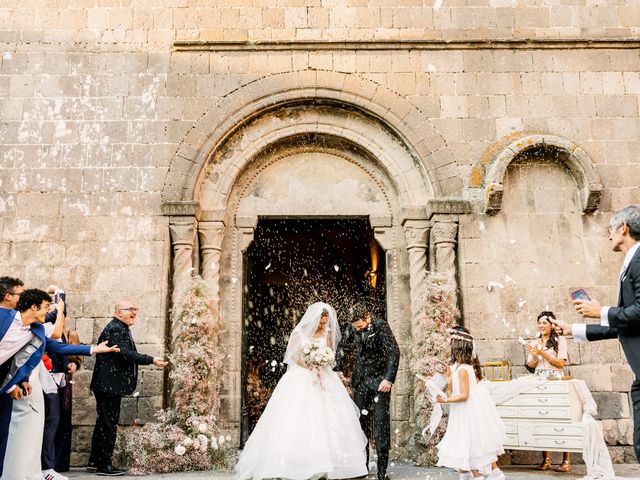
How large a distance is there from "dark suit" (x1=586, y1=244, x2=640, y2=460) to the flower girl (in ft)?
6.87

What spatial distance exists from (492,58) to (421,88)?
1140 millimetres

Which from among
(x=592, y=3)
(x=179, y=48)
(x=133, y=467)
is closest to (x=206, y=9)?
(x=179, y=48)

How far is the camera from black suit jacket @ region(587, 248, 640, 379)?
361 cm

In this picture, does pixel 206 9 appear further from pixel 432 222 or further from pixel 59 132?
pixel 432 222

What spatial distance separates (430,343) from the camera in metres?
7.69

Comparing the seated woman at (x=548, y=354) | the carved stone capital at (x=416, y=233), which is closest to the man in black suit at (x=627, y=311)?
the seated woman at (x=548, y=354)

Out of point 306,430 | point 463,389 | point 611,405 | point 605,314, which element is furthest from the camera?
point 611,405

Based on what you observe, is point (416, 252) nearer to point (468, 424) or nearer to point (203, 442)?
point (468, 424)

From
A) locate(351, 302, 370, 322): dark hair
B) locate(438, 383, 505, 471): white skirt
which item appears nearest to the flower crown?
locate(438, 383, 505, 471): white skirt

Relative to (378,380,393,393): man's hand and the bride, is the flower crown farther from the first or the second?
the bride

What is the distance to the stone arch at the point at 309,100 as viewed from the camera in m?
8.56

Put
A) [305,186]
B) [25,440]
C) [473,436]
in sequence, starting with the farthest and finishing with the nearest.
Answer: [305,186], [473,436], [25,440]

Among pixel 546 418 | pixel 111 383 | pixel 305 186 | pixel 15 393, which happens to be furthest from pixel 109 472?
pixel 546 418

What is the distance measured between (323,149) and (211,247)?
225 centimetres
